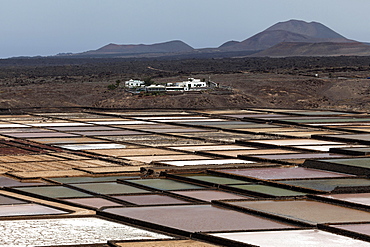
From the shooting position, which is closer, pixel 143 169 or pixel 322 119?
pixel 143 169

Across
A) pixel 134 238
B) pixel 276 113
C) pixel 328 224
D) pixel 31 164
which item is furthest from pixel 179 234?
pixel 276 113

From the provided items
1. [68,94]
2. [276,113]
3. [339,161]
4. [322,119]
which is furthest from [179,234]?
[68,94]

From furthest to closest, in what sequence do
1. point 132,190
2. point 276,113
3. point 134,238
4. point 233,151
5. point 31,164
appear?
point 276,113 < point 233,151 < point 31,164 < point 132,190 < point 134,238

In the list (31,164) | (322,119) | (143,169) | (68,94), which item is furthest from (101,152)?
(68,94)

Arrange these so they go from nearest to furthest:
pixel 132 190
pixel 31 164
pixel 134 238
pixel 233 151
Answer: pixel 134 238
pixel 132 190
pixel 31 164
pixel 233 151

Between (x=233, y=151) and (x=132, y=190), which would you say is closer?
(x=132, y=190)

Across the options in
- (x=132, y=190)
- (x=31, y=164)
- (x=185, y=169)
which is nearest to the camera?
(x=132, y=190)

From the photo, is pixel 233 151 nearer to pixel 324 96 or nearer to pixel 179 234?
pixel 179 234

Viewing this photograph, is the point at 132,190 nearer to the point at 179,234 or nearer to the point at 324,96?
the point at 179,234

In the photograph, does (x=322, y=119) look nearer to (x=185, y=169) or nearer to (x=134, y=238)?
(x=185, y=169)

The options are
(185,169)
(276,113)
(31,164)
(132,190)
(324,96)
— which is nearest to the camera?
(132,190)
